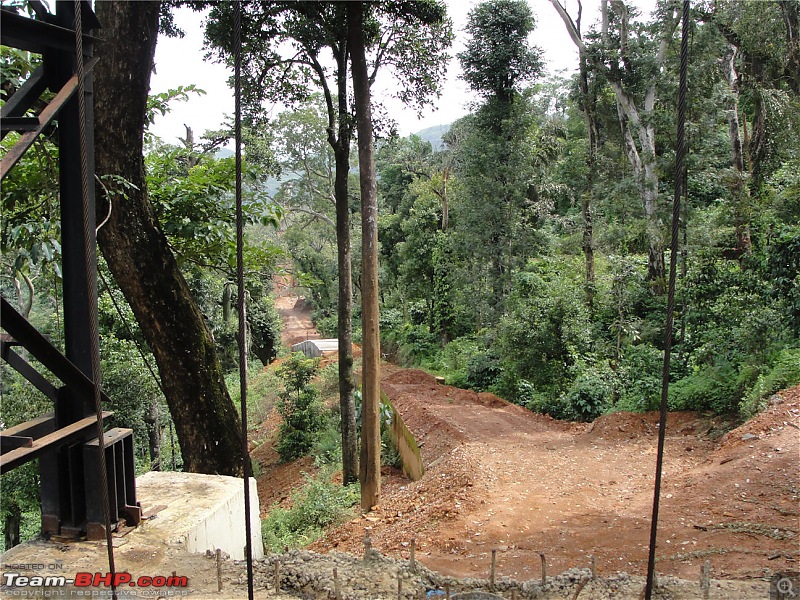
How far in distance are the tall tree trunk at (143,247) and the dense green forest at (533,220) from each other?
0.30m

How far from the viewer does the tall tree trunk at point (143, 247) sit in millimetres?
5160

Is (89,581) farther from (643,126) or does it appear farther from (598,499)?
(643,126)

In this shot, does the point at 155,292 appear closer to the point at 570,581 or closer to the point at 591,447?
the point at 570,581

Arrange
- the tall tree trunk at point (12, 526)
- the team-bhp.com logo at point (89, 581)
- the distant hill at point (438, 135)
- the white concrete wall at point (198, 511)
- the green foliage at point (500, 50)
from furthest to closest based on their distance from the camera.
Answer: the distant hill at point (438, 135) → the green foliage at point (500, 50) → the tall tree trunk at point (12, 526) → the white concrete wall at point (198, 511) → the team-bhp.com logo at point (89, 581)

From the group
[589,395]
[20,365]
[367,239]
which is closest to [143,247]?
[20,365]

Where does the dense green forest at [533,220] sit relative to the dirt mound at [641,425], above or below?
above

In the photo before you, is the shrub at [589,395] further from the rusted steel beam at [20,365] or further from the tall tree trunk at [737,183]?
the rusted steel beam at [20,365]

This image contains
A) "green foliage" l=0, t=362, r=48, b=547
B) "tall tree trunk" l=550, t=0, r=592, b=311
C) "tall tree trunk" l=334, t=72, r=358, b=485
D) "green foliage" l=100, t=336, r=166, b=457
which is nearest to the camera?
"tall tree trunk" l=334, t=72, r=358, b=485

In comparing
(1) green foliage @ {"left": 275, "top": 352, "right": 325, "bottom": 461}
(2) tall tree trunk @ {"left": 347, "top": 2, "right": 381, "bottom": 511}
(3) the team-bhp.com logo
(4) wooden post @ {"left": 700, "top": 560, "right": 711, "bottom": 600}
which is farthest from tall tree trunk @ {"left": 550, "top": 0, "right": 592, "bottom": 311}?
(3) the team-bhp.com logo

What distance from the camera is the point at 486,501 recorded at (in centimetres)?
714

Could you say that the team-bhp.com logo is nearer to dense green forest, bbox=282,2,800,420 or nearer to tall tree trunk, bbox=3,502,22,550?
dense green forest, bbox=282,2,800,420

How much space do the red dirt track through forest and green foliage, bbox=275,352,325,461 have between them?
2790 millimetres

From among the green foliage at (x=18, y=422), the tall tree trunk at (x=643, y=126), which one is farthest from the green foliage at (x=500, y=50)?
the green foliage at (x=18, y=422)

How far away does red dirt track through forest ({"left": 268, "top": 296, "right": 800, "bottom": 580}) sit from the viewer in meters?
5.23
